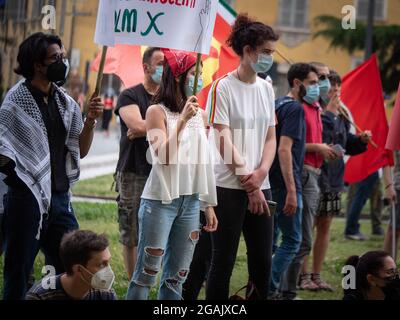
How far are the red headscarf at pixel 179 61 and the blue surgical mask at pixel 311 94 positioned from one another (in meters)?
1.77

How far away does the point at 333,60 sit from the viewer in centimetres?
2552

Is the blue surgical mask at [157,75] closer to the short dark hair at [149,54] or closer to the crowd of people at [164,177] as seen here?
the crowd of people at [164,177]

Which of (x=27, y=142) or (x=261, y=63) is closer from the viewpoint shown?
(x=27, y=142)

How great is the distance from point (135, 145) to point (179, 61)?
1.26 metres

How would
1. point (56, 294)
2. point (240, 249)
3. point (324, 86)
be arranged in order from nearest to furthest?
point (56, 294)
point (324, 86)
point (240, 249)

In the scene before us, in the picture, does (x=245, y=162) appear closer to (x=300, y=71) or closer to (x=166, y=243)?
(x=166, y=243)

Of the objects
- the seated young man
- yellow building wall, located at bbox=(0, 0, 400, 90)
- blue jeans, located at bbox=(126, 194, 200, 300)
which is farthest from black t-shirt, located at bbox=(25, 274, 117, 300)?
yellow building wall, located at bbox=(0, 0, 400, 90)

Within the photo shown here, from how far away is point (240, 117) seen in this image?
18.4ft

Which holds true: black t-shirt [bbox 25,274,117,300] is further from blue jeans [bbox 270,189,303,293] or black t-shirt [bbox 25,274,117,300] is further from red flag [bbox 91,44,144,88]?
red flag [bbox 91,44,144,88]

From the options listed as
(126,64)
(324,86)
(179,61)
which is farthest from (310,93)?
(179,61)

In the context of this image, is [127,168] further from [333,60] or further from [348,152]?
[333,60]

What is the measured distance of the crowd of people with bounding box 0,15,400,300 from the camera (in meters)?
4.91

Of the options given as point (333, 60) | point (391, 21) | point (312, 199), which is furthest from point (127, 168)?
point (333, 60)
